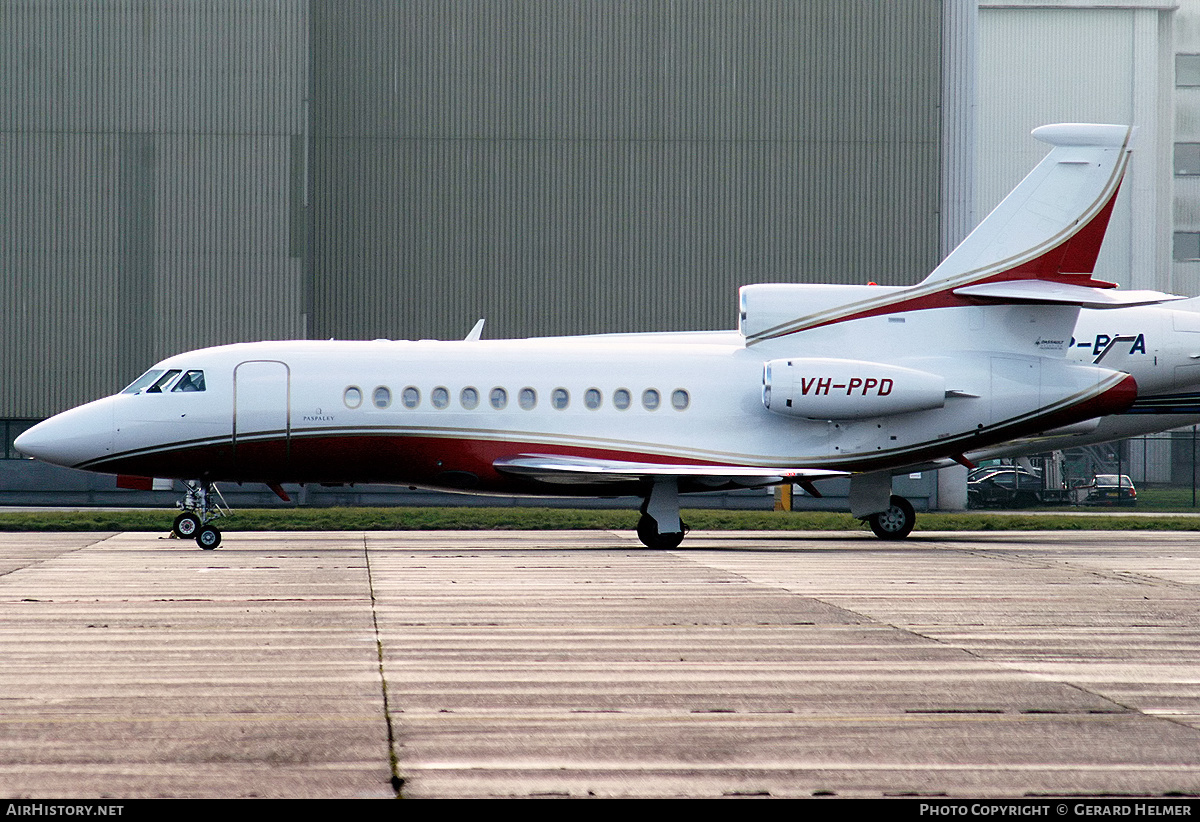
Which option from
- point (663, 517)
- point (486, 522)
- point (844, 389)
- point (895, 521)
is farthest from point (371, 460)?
point (895, 521)

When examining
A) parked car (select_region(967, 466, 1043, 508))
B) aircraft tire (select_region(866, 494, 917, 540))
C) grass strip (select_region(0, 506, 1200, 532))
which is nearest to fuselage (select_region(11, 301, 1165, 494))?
aircraft tire (select_region(866, 494, 917, 540))

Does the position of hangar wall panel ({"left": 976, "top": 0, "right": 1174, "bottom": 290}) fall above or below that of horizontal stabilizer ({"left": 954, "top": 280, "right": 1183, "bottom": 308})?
above

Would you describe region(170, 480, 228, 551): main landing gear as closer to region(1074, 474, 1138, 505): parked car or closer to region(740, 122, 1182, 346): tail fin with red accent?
region(740, 122, 1182, 346): tail fin with red accent

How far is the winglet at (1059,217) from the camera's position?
22.8 m

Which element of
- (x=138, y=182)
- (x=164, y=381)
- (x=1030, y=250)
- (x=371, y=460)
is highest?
(x=138, y=182)

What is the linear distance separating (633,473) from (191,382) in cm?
725

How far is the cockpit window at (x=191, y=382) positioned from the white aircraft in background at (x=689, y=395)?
0.12 feet

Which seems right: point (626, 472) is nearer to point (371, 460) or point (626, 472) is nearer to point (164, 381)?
point (371, 460)

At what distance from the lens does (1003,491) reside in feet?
144

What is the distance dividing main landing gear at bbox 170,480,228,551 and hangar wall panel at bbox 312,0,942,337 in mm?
17240

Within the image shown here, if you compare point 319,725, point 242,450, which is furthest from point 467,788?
point 242,450

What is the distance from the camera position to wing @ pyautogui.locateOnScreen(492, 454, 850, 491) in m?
21.3

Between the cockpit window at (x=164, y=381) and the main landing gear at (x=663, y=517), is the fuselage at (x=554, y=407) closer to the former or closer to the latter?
the cockpit window at (x=164, y=381)

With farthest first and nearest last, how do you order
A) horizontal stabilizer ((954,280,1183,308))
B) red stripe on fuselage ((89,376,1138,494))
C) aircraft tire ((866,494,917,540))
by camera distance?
aircraft tire ((866,494,917,540)), horizontal stabilizer ((954,280,1183,308)), red stripe on fuselage ((89,376,1138,494))
